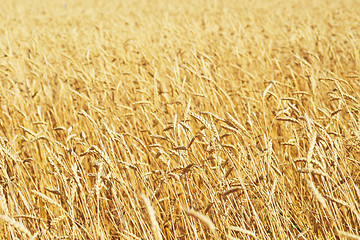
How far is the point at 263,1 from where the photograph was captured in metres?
12.5

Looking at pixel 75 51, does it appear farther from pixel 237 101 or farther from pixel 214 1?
pixel 214 1

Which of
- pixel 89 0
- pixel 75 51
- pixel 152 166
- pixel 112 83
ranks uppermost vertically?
pixel 89 0

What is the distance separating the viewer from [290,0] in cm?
1232

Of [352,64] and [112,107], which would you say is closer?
[112,107]

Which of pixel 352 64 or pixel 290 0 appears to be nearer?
pixel 352 64

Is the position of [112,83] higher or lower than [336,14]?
→ lower

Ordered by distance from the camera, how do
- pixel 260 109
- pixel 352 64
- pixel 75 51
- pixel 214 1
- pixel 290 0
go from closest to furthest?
pixel 260 109, pixel 352 64, pixel 75 51, pixel 290 0, pixel 214 1

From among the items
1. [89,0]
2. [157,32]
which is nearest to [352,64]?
[157,32]

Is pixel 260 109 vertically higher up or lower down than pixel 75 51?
lower down

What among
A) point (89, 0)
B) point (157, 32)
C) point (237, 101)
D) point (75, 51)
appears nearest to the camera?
point (237, 101)

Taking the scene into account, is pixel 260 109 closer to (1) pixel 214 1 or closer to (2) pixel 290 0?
(2) pixel 290 0

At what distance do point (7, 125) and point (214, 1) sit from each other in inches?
482

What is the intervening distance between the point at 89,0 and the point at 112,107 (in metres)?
16.8

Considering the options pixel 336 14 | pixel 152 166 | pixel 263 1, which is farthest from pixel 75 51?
pixel 263 1
